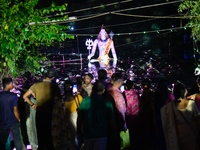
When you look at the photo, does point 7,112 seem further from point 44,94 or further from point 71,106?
point 71,106

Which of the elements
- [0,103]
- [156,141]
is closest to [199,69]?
[156,141]

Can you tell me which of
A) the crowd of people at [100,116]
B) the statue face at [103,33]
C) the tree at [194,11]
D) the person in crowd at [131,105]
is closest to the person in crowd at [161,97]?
the crowd of people at [100,116]

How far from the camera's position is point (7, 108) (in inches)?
254

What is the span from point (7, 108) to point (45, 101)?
2.52ft

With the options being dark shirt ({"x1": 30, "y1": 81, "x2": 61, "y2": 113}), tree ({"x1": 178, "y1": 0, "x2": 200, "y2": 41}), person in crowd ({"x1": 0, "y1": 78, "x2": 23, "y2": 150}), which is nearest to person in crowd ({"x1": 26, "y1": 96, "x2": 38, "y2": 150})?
person in crowd ({"x1": 0, "y1": 78, "x2": 23, "y2": 150})

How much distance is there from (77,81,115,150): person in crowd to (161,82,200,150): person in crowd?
0.98 meters

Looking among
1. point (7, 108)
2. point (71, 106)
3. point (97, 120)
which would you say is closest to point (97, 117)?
point (97, 120)

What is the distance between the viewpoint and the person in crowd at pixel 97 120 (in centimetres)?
491

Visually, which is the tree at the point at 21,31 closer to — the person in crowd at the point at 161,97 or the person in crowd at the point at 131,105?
the person in crowd at the point at 131,105

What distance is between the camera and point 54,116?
628 cm

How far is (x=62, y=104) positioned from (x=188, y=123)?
245 cm

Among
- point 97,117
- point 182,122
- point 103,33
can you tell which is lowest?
point 182,122

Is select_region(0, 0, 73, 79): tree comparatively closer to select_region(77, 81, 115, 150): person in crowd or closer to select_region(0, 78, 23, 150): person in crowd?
select_region(0, 78, 23, 150): person in crowd

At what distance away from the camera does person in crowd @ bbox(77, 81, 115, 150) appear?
16.1 feet
